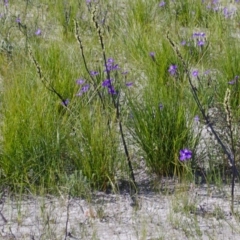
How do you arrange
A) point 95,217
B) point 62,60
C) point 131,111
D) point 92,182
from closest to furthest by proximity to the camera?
point 95,217, point 92,182, point 131,111, point 62,60

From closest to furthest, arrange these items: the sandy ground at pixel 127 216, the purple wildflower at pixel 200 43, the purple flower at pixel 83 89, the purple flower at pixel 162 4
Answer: the sandy ground at pixel 127 216 < the purple flower at pixel 83 89 < the purple wildflower at pixel 200 43 < the purple flower at pixel 162 4

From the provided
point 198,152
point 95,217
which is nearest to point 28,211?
point 95,217

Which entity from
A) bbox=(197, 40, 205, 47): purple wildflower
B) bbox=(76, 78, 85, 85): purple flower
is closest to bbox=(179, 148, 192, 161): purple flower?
bbox=(76, 78, 85, 85): purple flower

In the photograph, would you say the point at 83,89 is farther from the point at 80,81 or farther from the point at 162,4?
the point at 162,4

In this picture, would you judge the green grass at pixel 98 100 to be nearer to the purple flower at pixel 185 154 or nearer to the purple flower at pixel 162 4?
the purple flower at pixel 185 154

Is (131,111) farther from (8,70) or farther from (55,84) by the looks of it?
(8,70)

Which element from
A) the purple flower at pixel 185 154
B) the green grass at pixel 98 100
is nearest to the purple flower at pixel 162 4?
the green grass at pixel 98 100

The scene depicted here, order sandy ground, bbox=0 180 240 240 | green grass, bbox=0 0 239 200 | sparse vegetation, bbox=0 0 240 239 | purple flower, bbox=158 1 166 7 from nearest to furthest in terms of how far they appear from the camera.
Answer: sandy ground, bbox=0 180 240 240 → sparse vegetation, bbox=0 0 240 239 → green grass, bbox=0 0 239 200 → purple flower, bbox=158 1 166 7

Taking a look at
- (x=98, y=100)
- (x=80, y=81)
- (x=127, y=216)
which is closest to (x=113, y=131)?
(x=98, y=100)

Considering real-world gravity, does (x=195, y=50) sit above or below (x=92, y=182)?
above

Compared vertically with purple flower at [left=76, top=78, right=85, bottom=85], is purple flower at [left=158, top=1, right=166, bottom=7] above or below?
above

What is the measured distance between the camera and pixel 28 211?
3260 millimetres

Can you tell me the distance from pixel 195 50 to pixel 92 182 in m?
1.98

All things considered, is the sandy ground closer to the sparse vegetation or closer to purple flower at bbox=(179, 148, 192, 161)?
the sparse vegetation
